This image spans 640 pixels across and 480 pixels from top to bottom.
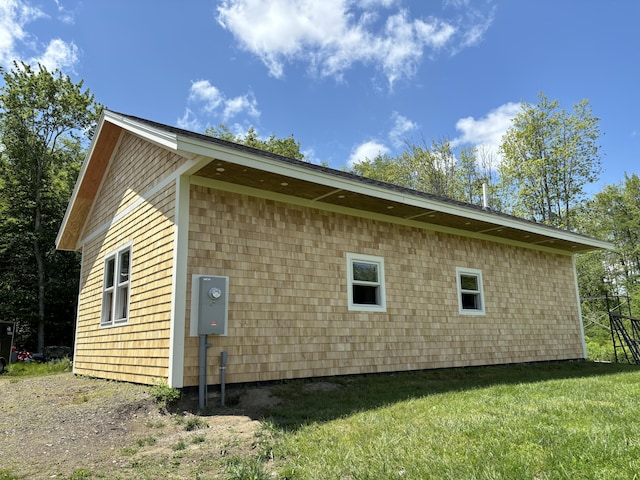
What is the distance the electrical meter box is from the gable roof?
1636 millimetres

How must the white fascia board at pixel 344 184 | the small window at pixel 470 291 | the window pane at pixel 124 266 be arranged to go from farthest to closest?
1. the small window at pixel 470 291
2. the window pane at pixel 124 266
3. the white fascia board at pixel 344 184

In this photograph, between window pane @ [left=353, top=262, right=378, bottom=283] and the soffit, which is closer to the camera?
the soffit

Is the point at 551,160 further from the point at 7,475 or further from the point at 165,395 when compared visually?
the point at 7,475

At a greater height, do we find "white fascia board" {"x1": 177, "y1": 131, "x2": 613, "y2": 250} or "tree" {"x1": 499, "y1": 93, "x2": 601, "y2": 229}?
"tree" {"x1": 499, "y1": 93, "x2": 601, "y2": 229}

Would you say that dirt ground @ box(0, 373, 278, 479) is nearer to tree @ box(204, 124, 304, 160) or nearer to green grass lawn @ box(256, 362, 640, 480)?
green grass lawn @ box(256, 362, 640, 480)

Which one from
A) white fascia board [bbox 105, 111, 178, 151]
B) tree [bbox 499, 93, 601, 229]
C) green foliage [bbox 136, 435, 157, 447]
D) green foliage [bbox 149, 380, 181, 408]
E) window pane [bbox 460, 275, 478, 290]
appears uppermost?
tree [bbox 499, 93, 601, 229]

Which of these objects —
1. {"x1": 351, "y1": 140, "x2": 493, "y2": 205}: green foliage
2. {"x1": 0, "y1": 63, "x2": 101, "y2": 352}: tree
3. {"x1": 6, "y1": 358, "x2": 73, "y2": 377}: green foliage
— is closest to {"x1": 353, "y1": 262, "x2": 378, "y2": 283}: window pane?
{"x1": 6, "y1": 358, "x2": 73, "y2": 377}: green foliage

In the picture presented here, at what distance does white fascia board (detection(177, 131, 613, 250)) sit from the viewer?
6.19 m

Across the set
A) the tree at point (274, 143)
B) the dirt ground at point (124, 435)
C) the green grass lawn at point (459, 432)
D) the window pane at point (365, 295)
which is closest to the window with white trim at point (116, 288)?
the dirt ground at point (124, 435)

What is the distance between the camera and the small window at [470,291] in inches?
403

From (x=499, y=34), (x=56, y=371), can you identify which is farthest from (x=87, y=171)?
(x=499, y=34)

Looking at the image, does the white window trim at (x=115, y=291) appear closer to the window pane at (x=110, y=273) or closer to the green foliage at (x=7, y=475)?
the window pane at (x=110, y=273)

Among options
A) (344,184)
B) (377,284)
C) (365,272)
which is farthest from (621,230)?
(344,184)

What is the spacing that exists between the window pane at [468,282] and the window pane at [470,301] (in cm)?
16
